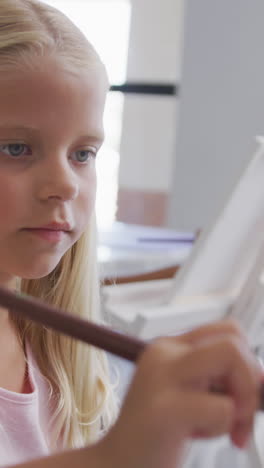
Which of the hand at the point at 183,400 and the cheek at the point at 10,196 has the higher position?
the hand at the point at 183,400

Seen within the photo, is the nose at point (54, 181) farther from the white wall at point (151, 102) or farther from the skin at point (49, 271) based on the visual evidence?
the white wall at point (151, 102)

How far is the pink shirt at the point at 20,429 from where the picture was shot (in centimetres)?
50

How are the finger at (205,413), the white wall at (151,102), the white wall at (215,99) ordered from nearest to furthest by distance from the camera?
1. the finger at (205,413)
2. the white wall at (215,99)
3. the white wall at (151,102)

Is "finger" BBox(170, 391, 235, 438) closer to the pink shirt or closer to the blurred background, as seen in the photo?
the pink shirt

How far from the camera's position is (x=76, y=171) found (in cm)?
49

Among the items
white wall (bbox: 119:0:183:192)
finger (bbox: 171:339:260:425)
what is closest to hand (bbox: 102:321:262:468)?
finger (bbox: 171:339:260:425)

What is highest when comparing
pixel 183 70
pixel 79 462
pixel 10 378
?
pixel 79 462

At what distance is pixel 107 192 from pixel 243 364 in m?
2.78

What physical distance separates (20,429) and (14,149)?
0.24 m

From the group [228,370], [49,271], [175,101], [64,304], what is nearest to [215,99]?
[175,101]

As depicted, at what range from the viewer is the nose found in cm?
45

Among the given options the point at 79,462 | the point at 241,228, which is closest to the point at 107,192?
the point at 241,228

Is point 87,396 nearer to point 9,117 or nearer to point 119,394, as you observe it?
point 119,394

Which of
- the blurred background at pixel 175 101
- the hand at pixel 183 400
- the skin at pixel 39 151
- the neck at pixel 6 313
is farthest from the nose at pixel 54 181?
the blurred background at pixel 175 101
